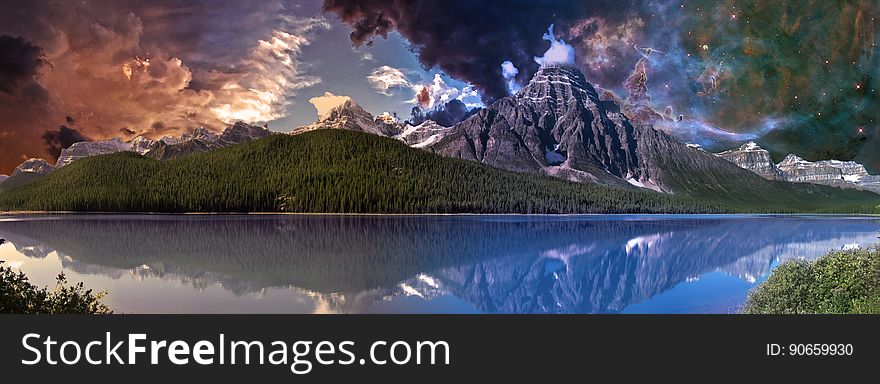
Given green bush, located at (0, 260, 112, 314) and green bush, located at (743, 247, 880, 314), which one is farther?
green bush, located at (743, 247, 880, 314)

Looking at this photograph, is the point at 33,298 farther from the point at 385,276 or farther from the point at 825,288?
the point at 825,288

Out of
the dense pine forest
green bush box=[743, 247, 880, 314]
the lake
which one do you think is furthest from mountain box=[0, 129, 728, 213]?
green bush box=[743, 247, 880, 314]

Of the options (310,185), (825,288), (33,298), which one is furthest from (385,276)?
(310,185)

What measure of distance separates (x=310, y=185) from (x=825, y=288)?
12413 centimetres

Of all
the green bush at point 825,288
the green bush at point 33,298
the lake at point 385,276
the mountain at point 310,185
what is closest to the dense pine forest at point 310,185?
the mountain at point 310,185

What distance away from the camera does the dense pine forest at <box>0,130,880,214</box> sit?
113188mm

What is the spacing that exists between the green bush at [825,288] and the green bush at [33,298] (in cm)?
2071

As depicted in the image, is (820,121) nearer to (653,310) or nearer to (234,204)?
(653,310)

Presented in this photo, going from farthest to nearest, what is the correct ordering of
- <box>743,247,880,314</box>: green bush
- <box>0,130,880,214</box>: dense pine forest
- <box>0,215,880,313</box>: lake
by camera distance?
<box>0,130,880,214</box>: dense pine forest, <box>0,215,880,313</box>: lake, <box>743,247,880,314</box>: green bush

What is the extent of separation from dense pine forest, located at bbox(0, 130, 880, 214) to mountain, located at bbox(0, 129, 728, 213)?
0.28m

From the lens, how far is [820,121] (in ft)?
70.4

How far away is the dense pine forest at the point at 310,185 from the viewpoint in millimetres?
113188

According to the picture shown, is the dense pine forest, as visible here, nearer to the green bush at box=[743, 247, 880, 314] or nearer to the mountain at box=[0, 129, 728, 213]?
the mountain at box=[0, 129, 728, 213]

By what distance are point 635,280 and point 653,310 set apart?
6.81m
